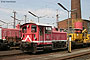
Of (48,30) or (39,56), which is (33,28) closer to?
(48,30)

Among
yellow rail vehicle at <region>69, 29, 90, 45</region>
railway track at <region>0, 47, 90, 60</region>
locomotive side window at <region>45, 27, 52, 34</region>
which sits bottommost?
railway track at <region>0, 47, 90, 60</region>

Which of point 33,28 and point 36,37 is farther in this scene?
point 33,28

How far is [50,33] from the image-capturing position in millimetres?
14383

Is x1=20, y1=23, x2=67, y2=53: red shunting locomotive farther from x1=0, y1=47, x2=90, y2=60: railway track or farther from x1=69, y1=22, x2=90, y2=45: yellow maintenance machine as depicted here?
x1=69, y1=22, x2=90, y2=45: yellow maintenance machine

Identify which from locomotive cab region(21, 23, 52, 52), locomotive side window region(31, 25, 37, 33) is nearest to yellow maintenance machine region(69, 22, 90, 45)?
locomotive cab region(21, 23, 52, 52)

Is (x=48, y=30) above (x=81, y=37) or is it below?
above

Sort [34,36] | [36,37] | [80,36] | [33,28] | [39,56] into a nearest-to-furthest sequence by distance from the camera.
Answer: [39,56]
[36,37]
[34,36]
[33,28]
[80,36]

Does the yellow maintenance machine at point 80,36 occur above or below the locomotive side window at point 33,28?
below

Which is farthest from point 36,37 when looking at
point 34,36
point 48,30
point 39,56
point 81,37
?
point 81,37

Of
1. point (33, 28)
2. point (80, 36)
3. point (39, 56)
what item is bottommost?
point (39, 56)

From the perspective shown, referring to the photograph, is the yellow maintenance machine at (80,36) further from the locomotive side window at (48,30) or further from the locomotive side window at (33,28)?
the locomotive side window at (33,28)

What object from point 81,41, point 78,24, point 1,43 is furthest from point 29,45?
point 78,24

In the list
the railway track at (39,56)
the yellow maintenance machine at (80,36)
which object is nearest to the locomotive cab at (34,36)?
the railway track at (39,56)

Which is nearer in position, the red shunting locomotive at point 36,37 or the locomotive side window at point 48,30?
the red shunting locomotive at point 36,37
